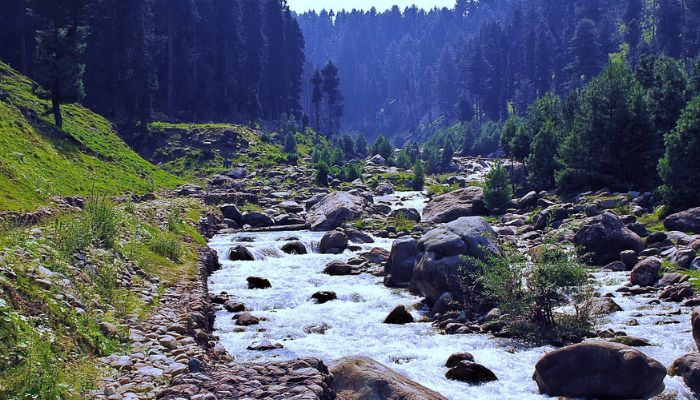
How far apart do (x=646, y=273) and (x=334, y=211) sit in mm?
27576

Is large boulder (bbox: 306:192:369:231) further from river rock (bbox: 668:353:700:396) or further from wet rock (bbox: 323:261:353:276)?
river rock (bbox: 668:353:700:396)

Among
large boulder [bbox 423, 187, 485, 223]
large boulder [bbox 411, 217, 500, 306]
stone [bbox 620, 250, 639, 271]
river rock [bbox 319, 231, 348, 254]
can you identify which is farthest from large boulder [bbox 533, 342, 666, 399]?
large boulder [bbox 423, 187, 485, 223]

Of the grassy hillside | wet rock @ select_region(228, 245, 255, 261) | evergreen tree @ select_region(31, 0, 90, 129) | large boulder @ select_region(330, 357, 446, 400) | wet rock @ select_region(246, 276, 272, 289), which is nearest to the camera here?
large boulder @ select_region(330, 357, 446, 400)

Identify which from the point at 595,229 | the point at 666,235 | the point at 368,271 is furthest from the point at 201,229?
the point at 666,235

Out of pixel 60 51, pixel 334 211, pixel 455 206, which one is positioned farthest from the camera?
pixel 455 206

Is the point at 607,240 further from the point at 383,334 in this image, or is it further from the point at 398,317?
the point at 383,334

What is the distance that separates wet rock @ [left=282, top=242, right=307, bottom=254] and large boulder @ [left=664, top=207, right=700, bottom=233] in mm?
19663

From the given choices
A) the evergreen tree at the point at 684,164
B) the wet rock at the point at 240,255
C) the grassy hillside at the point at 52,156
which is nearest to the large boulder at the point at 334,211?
the wet rock at the point at 240,255

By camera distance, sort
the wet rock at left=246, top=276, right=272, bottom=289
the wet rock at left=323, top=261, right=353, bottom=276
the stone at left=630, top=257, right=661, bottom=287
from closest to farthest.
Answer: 1. the stone at left=630, top=257, right=661, bottom=287
2. the wet rock at left=246, top=276, right=272, bottom=289
3. the wet rock at left=323, top=261, right=353, bottom=276

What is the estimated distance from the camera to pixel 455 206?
48.8m

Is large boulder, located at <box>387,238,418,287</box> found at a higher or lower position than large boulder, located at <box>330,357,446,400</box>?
higher

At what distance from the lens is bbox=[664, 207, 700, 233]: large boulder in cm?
2789

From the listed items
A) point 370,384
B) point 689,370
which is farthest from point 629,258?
point 370,384

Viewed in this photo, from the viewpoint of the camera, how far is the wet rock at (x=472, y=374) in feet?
44.5
